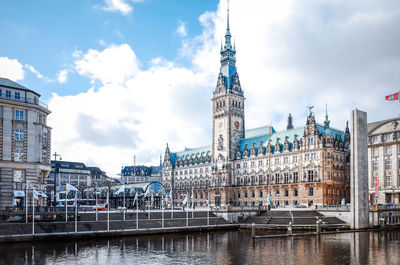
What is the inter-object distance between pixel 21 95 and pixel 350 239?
Result: 62.0 m

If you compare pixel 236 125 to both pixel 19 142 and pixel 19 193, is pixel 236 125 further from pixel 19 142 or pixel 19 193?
pixel 19 193

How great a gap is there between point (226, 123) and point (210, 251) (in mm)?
94738

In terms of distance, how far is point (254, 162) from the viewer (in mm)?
138000

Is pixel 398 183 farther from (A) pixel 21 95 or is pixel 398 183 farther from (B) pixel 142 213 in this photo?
(A) pixel 21 95

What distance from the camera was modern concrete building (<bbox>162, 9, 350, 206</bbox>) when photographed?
380ft

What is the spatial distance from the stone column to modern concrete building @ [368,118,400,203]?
70.8 ft

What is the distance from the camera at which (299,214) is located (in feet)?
300

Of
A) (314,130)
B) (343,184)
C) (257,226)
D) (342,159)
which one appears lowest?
→ (257,226)

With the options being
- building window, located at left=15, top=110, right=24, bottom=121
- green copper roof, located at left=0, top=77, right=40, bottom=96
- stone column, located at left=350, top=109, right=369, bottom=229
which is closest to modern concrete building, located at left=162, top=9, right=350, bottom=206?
stone column, located at left=350, top=109, right=369, bottom=229

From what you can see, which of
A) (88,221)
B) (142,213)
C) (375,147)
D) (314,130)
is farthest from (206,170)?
(88,221)

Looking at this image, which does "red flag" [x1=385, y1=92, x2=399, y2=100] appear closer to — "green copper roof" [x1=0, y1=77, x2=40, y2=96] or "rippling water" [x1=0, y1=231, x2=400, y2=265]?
"rippling water" [x1=0, y1=231, x2=400, y2=265]

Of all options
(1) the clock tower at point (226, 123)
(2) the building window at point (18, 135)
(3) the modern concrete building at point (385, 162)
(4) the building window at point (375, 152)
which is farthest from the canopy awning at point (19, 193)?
(4) the building window at point (375, 152)

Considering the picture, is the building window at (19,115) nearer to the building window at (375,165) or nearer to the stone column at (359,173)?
the stone column at (359,173)

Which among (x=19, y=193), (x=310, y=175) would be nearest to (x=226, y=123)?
(x=310, y=175)
